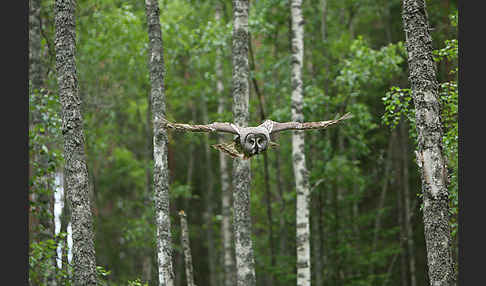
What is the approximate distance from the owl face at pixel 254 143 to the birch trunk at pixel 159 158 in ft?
11.3

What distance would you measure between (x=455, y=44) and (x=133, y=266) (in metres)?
22.9

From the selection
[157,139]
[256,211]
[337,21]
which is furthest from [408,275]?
[157,139]

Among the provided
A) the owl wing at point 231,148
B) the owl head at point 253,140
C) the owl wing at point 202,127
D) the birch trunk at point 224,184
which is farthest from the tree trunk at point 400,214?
the owl wing at point 202,127

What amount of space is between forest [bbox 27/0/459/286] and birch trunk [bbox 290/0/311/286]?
4cm

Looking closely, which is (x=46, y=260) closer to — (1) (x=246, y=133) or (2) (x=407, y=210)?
(1) (x=246, y=133)

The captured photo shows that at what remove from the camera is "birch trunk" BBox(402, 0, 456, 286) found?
1030 cm

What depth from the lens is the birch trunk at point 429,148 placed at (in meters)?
10.3

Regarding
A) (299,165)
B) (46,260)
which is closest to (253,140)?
(299,165)

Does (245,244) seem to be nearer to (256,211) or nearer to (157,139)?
(157,139)

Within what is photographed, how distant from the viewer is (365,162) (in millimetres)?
28625

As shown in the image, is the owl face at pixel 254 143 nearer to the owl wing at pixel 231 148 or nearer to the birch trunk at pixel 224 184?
the owl wing at pixel 231 148

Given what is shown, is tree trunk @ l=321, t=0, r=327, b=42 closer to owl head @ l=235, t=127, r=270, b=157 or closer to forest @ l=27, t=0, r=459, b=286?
forest @ l=27, t=0, r=459, b=286

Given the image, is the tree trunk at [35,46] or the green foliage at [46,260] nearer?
the green foliage at [46,260]

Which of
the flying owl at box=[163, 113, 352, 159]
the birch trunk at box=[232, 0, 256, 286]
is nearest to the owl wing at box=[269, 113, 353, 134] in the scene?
the flying owl at box=[163, 113, 352, 159]
